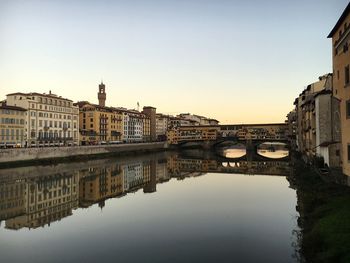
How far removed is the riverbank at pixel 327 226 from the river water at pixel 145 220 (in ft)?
3.97

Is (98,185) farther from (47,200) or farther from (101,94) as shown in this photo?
(101,94)

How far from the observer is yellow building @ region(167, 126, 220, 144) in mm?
121188

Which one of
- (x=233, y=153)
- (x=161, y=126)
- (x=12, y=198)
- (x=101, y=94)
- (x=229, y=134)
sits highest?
(x=101, y=94)

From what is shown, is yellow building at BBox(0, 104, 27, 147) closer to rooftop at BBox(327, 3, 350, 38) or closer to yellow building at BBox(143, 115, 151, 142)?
rooftop at BBox(327, 3, 350, 38)

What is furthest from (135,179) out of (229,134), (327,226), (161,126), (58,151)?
(161,126)

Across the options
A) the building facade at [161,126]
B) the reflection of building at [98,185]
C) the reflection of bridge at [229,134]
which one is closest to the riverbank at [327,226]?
the reflection of building at [98,185]

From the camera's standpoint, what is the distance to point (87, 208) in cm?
2797

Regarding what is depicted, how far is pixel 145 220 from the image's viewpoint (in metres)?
23.6

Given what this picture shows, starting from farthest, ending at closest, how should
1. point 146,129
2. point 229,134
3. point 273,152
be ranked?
1. point 146,129
2. point 229,134
3. point 273,152

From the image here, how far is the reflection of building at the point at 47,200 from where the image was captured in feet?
80.0

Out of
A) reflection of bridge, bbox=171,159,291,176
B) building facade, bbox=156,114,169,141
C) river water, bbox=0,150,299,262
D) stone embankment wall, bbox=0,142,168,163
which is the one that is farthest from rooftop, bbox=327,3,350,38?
building facade, bbox=156,114,169,141

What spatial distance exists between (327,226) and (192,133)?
10826cm

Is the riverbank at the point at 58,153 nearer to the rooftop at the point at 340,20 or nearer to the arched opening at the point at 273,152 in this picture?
the arched opening at the point at 273,152

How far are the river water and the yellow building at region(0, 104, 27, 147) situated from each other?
2293 cm
